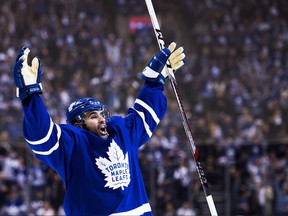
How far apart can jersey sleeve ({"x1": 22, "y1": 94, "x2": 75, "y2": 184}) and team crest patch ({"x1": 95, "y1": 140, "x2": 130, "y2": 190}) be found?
8.2 inches

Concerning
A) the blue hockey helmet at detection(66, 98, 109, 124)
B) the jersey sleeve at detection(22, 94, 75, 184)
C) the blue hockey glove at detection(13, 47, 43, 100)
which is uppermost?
the blue hockey glove at detection(13, 47, 43, 100)

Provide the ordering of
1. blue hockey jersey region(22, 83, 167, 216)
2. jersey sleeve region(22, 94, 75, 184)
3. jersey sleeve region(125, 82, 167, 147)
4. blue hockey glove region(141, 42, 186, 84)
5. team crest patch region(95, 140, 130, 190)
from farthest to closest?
blue hockey glove region(141, 42, 186, 84)
jersey sleeve region(125, 82, 167, 147)
team crest patch region(95, 140, 130, 190)
blue hockey jersey region(22, 83, 167, 216)
jersey sleeve region(22, 94, 75, 184)

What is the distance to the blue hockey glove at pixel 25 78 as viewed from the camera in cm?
406

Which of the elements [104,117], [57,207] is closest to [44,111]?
[104,117]

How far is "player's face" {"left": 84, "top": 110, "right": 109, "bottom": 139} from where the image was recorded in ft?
14.6

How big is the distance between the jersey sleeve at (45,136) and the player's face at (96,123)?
0.19 m

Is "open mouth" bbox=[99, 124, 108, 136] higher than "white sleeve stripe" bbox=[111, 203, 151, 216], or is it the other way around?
"open mouth" bbox=[99, 124, 108, 136]

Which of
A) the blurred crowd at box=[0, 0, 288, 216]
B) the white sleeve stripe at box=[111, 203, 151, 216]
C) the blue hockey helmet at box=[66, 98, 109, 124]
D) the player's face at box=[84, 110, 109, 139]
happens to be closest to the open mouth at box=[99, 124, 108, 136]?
the player's face at box=[84, 110, 109, 139]

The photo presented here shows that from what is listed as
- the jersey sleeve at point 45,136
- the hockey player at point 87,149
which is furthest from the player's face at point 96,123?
the jersey sleeve at point 45,136

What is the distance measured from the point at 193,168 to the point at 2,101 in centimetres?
407

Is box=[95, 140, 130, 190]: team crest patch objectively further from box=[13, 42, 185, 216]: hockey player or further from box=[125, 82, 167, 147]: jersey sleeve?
box=[125, 82, 167, 147]: jersey sleeve

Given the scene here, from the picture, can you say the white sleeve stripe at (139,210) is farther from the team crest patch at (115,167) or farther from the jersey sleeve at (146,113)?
the jersey sleeve at (146,113)

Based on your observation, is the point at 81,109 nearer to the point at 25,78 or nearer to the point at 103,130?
the point at 103,130

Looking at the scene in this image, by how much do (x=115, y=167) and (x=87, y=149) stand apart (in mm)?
201
